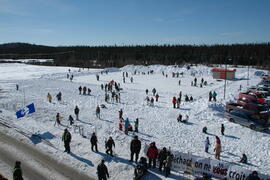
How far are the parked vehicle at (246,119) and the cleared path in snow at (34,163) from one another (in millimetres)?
13000

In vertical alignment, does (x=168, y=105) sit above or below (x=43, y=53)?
below

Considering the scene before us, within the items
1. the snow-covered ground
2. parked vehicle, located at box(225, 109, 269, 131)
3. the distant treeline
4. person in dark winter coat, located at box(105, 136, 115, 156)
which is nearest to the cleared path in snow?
the snow-covered ground

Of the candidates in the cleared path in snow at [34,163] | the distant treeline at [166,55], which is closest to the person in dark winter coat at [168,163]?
the cleared path in snow at [34,163]

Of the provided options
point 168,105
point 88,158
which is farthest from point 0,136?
point 168,105

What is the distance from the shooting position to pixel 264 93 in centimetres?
2886

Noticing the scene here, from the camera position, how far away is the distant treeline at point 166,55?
86438 millimetres

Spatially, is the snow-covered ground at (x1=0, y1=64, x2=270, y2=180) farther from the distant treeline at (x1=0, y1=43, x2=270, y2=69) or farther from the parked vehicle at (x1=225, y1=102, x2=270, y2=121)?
the distant treeline at (x1=0, y1=43, x2=270, y2=69)

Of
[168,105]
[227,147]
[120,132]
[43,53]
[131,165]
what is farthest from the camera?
[43,53]

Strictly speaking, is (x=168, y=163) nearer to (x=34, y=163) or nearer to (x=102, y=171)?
(x=102, y=171)

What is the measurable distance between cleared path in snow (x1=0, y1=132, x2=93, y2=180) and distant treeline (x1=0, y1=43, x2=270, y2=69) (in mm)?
65369

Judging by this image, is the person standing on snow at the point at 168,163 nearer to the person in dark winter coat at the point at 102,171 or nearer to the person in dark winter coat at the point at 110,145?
the person in dark winter coat at the point at 102,171

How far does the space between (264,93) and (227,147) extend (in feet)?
61.2

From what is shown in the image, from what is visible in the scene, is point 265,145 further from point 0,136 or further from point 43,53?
point 43,53

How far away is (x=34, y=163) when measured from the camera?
35.8 feet
